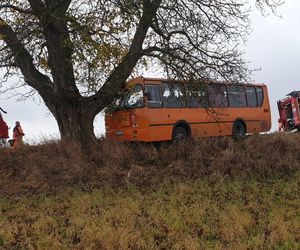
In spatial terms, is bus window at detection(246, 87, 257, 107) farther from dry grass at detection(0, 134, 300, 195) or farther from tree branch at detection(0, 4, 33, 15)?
tree branch at detection(0, 4, 33, 15)

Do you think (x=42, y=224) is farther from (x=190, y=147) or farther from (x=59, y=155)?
(x=190, y=147)

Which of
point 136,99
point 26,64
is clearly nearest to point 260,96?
point 136,99

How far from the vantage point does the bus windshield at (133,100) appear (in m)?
19.0

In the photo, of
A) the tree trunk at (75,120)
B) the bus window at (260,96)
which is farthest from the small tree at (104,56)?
the bus window at (260,96)

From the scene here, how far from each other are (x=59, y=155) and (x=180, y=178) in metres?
3.40

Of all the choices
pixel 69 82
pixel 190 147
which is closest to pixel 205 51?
pixel 190 147

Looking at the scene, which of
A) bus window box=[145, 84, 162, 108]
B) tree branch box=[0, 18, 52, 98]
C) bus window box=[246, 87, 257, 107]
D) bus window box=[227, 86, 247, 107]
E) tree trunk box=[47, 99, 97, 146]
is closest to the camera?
tree branch box=[0, 18, 52, 98]

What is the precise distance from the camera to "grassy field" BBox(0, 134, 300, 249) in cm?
932

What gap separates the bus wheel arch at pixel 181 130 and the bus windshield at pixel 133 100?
65.8 inches

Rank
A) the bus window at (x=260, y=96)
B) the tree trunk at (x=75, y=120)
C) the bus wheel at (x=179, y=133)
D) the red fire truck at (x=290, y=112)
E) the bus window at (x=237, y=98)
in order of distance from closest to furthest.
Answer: the tree trunk at (x=75, y=120), the bus wheel at (x=179, y=133), the bus window at (x=237, y=98), the bus window at (x=260, y=96), the red fire truck at (x=290, y=112)

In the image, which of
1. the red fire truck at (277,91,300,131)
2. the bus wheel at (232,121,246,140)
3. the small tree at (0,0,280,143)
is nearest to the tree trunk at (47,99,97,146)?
the small tree at (0,0,280,143)

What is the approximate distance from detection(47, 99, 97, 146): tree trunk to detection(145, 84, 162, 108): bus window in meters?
3.57

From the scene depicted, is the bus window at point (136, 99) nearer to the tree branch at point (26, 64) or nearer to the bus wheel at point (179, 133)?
the bus wheel at point (179, 133)

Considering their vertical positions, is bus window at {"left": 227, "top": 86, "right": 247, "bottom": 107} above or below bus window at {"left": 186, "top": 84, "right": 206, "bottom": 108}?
above
